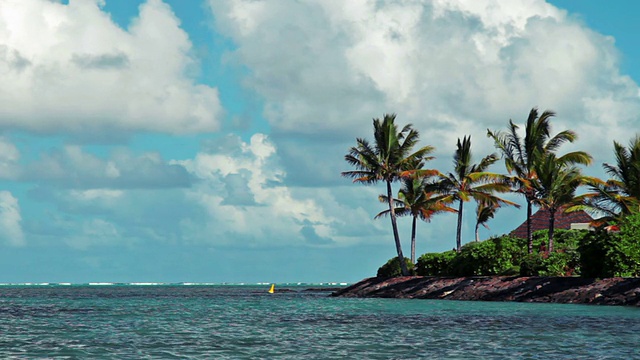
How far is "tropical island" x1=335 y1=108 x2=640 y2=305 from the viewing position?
49500 mm

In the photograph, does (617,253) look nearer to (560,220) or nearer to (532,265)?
(532,265)

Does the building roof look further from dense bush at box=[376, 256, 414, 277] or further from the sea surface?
the sea surface

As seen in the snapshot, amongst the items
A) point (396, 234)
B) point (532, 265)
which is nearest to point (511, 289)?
point (532, 265)

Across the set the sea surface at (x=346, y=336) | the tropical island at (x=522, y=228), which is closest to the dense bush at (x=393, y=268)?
the tropical island at (x=522, y=228)

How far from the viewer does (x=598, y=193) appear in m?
57.6

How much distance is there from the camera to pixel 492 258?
197ft

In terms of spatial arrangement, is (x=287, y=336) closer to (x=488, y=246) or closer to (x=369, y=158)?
(x=488, y=246)

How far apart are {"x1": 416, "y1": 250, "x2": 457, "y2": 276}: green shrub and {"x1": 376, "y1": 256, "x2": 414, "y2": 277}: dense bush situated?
2.73 m

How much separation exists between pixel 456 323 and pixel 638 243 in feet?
61.5

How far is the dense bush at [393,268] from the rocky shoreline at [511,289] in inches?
56.3

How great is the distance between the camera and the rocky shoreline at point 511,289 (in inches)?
1839

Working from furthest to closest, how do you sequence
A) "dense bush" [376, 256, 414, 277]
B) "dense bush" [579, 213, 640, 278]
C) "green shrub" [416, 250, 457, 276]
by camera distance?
"dense bush" [376, 256, 414, 277] < "green shrub" [416, 250, 457, 276] < "dense bush" [579, 213, 640, 278]

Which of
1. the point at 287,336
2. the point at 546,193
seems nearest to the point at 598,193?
the point at 546,193

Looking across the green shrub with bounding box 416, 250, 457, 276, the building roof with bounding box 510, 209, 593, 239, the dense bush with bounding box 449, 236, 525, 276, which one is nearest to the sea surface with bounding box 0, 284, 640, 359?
the dense bush with bounding box 449, 236, 525, 276
